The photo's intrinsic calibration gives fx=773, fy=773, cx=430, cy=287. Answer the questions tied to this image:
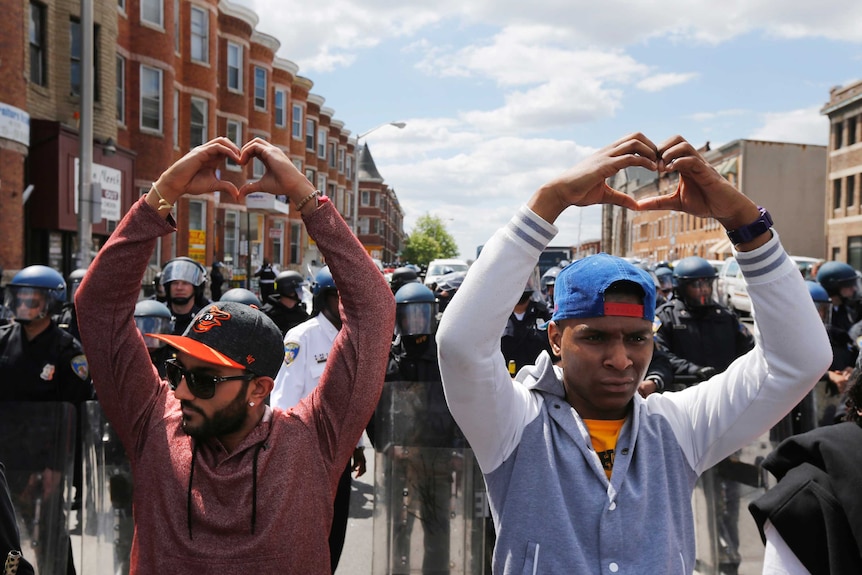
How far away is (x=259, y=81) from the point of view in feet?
130

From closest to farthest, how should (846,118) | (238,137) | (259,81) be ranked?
(238,137) → (259,81) → (846,118)

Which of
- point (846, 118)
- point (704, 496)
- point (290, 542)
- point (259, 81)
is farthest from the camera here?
point (846, 118)

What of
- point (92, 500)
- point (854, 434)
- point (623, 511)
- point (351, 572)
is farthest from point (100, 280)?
point (351, 572)

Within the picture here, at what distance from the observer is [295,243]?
4653cm

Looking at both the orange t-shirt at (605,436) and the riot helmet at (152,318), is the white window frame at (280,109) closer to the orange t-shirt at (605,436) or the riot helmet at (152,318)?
the riot helmet at (152,318)

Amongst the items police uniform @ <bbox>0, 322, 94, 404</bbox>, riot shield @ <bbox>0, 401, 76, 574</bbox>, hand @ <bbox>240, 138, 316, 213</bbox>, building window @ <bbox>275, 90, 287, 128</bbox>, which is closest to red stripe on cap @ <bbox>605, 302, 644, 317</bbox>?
hand @ <bbox>240, 138, 316, 213</bbox>

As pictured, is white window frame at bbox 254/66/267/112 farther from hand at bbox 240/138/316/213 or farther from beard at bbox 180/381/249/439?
beard at bbox 180/381/249/439

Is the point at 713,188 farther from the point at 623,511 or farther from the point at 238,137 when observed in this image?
the point at 238,137

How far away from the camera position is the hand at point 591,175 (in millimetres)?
1883

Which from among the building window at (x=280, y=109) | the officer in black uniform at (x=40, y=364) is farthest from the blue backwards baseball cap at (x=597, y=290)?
the building window at (x=280, y=109)

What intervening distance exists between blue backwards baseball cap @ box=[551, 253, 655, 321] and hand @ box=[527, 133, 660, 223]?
222 mm

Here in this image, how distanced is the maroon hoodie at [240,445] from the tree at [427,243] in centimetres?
11168

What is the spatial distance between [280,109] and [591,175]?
1691 inches

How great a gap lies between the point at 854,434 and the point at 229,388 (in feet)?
5.73
